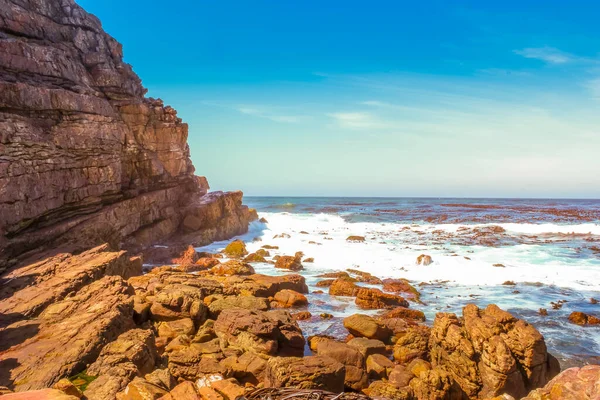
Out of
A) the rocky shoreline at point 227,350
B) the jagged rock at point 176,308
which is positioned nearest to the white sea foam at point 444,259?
the rocky shoreline at point 227,350

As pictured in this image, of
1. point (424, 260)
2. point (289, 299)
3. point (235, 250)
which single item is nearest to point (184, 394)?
point (289, 299)

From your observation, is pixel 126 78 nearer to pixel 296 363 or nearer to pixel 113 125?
pixel 113 125

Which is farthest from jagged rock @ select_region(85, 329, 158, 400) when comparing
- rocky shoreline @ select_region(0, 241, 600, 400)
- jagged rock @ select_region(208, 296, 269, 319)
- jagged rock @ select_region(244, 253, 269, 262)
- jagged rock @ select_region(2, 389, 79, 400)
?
jagged rock @ select_region(244, 253, 269, 262)

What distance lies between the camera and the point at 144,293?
14.1 meters

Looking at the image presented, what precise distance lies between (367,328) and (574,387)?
781 cm

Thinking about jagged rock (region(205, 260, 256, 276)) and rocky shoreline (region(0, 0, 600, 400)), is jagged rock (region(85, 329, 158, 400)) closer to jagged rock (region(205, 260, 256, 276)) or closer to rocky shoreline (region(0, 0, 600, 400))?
rocky shoreline (region(0, 0, 600, 400))

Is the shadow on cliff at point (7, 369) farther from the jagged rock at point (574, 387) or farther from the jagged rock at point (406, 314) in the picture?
the jagged rock at point (406, 314)

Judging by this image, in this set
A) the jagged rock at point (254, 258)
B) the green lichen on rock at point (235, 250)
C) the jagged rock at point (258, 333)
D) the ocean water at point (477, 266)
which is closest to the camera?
the jagged rock at point (258, 333)

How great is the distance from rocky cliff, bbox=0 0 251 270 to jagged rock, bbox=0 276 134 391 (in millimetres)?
6904

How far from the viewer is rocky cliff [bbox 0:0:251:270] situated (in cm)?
1756

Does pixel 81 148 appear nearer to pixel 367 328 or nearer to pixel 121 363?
pixel 121 363

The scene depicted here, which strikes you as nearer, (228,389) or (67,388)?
(67,388)

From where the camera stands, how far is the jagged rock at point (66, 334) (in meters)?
7.73

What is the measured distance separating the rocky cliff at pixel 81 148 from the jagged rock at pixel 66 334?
6.90m
